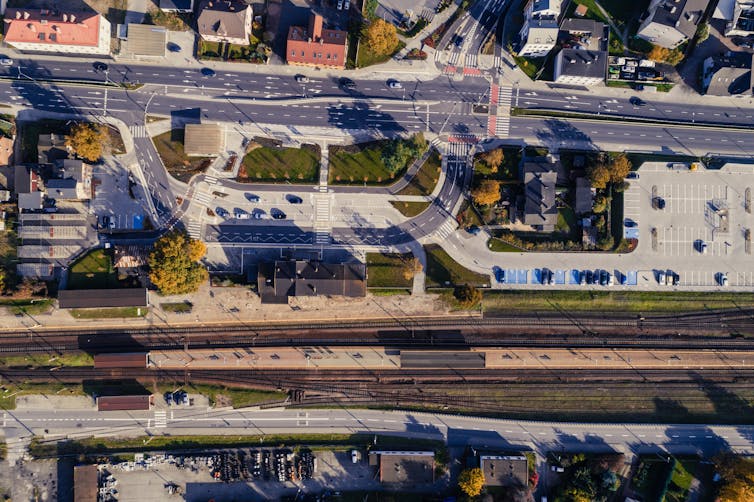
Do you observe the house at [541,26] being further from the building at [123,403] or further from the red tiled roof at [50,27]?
the building at [123,403]

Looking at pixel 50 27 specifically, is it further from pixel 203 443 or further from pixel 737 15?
pixel 737 15

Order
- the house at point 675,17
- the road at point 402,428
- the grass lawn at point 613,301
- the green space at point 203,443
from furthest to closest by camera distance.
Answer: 1. the grass lawn at point 613,301
2. the road at point 402,428
3. the green space at point 203,443
4. the house at point 675,17

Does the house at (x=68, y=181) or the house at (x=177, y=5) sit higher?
the house at (x=177, y=5)

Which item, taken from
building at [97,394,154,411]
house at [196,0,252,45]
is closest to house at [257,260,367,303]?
building at [97,394,154,411]

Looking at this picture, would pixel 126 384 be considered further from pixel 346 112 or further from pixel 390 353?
pixel 346 112

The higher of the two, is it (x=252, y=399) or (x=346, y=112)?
(x=346, y=112)

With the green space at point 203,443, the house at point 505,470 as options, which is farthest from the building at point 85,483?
the house at point 505,470

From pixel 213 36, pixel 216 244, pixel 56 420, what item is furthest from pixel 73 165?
pixel 56 420

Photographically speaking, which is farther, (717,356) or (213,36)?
(717,356)
